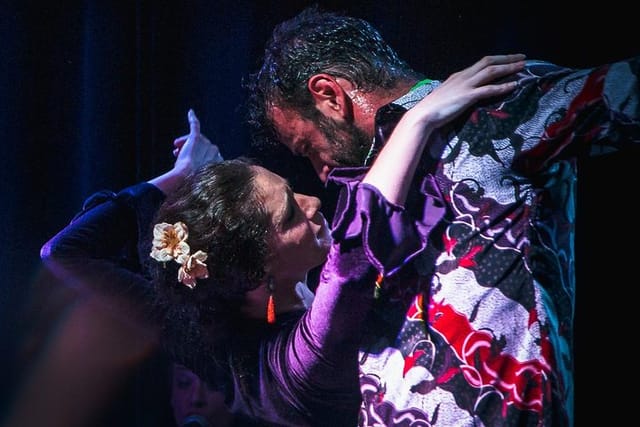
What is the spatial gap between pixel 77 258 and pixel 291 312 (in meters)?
0.53

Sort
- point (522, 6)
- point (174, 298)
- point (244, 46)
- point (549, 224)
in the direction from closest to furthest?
point (549, 224)
point (174, 298)
point (522, 6)
point (244, 46)

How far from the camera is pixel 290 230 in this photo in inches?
62.0

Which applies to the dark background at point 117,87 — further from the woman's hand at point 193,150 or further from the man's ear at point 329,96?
the man's ear at point 329,96

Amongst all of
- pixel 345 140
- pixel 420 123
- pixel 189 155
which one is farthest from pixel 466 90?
pixel 189 155

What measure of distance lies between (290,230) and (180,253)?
0.80 feet

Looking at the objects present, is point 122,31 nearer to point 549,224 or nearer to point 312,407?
point 312,407

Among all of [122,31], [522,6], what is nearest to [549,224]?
[522,6]

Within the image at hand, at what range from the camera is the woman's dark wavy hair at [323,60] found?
4.15 ft

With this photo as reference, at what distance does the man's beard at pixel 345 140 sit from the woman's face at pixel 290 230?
0.28 metres

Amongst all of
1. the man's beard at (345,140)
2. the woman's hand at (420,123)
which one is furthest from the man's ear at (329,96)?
the woman's hand at (420,123)

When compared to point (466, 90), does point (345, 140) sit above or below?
below

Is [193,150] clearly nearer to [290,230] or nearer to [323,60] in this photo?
[290,230]

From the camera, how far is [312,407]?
147cm

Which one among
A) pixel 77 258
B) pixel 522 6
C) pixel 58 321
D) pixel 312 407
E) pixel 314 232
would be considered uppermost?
pixel 522 6
